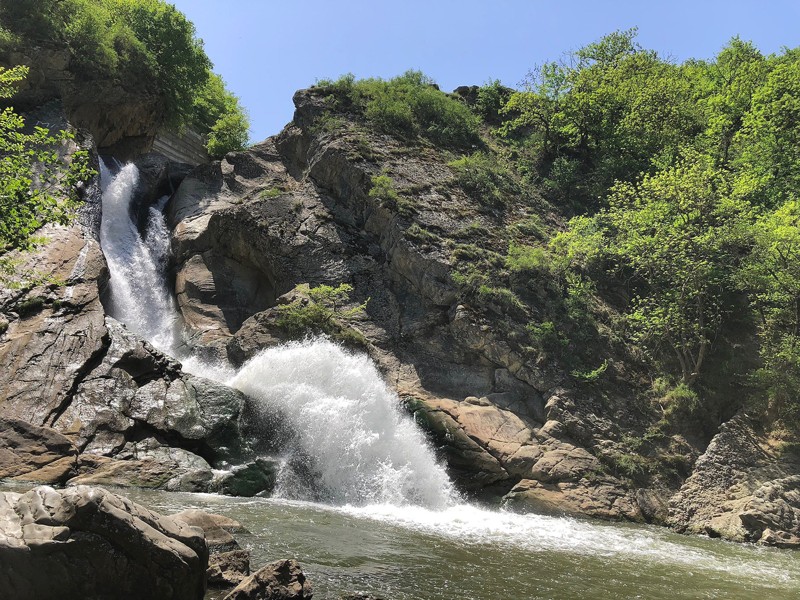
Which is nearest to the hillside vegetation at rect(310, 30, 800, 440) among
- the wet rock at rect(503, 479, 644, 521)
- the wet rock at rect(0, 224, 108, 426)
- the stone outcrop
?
the wet rock at rect(503, 479, 644, 521)

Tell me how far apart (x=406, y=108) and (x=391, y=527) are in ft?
77.1

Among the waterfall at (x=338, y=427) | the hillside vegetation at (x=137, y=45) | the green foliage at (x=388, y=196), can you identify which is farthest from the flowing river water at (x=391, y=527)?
the hillside vegetation at (x=137, y=45)

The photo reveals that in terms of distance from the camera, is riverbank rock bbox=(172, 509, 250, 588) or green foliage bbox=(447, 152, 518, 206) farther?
green foliage bbox=(447, 152, 518, 206)

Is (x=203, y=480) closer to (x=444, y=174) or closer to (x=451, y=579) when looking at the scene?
(x=451, y=579)

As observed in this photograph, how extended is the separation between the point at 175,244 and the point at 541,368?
1756 centimetres

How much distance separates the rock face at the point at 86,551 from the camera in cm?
528

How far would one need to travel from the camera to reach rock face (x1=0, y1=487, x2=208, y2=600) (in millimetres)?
5284

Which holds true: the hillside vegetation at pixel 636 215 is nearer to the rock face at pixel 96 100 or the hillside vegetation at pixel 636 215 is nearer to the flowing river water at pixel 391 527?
the flowing river water at pixel 391 527

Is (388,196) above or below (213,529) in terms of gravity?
above

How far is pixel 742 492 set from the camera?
16.5 meters

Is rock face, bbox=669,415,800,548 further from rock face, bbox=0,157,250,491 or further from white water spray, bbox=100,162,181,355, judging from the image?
white water spray, bbox=100,162,181,355

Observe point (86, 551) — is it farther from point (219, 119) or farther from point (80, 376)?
point (219, 119)

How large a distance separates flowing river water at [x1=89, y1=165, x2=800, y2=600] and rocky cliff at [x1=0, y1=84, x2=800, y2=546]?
1.19m

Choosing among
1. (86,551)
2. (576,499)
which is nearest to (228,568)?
(86,551)
